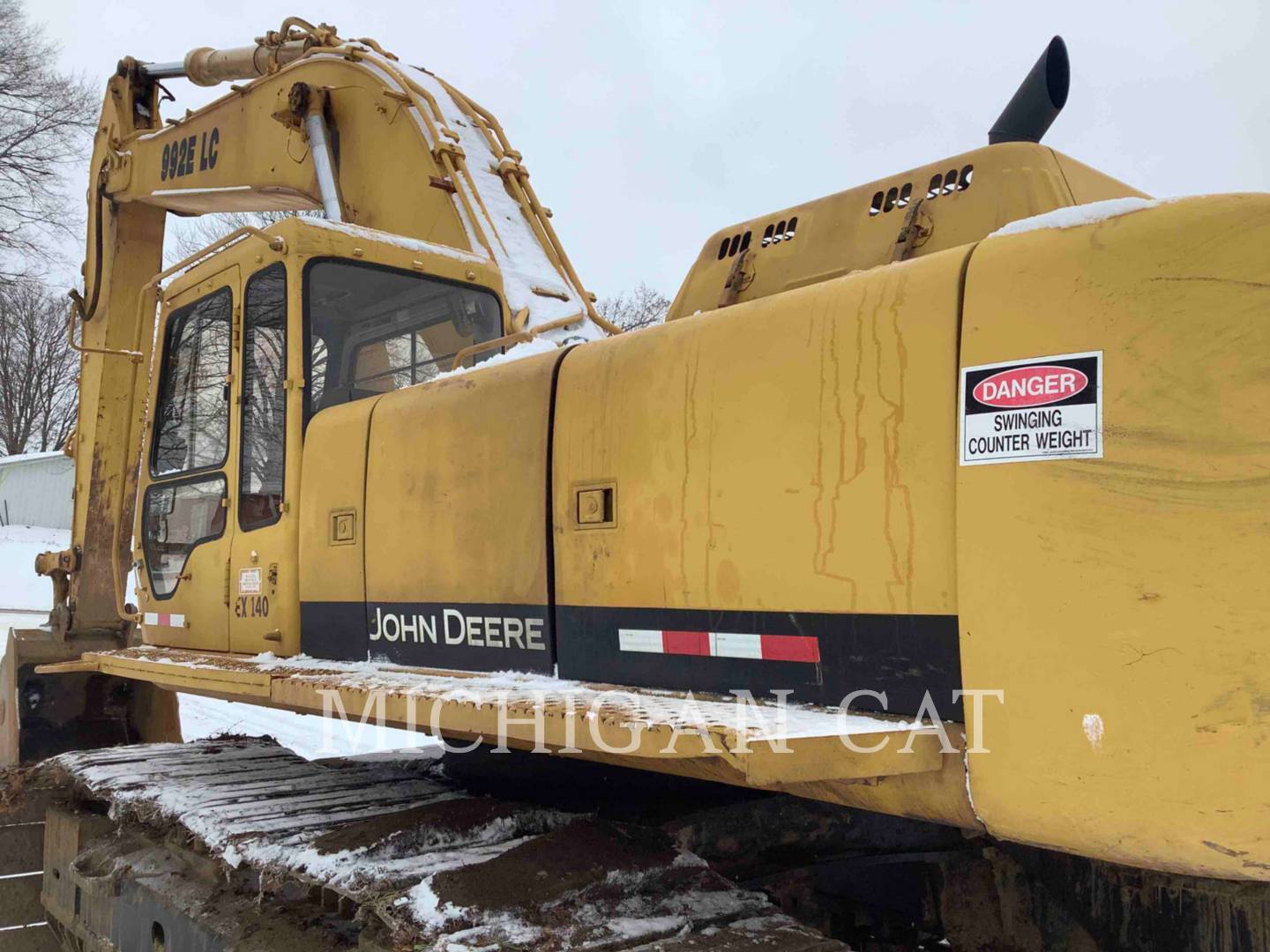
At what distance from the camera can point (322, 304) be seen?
3.81m

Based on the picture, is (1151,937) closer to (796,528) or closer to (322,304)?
(796,528)

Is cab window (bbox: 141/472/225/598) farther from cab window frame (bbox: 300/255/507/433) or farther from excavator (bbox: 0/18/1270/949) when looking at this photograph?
cab window frame (bbox: 300/255/507/433)

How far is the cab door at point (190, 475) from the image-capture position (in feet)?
13.1

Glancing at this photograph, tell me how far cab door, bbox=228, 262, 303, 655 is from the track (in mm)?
557

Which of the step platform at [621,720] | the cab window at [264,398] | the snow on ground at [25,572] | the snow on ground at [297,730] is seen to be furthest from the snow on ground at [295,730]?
the snow on ground at [25,572]

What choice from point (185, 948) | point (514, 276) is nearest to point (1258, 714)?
point (185, 948)

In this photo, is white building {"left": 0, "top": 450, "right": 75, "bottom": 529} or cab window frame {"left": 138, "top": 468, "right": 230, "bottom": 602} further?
white building {"left": 0, "top": 450, "right": 75, "bottom": 529}

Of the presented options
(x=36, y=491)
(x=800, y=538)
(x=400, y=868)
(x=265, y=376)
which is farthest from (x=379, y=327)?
(x=36, y=491)

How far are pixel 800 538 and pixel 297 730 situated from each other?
6873 mm

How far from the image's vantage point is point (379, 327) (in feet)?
13.1

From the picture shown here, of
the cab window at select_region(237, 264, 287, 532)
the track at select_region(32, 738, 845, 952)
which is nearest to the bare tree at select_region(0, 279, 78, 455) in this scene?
the cab window at select_region(237, 264, 287, 532)

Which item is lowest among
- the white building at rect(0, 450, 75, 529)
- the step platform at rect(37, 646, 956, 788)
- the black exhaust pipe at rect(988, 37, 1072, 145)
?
the step platform at rect(37, 646, 956, 788)

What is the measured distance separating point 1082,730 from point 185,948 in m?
2.49

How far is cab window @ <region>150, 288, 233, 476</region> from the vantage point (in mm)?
4082
